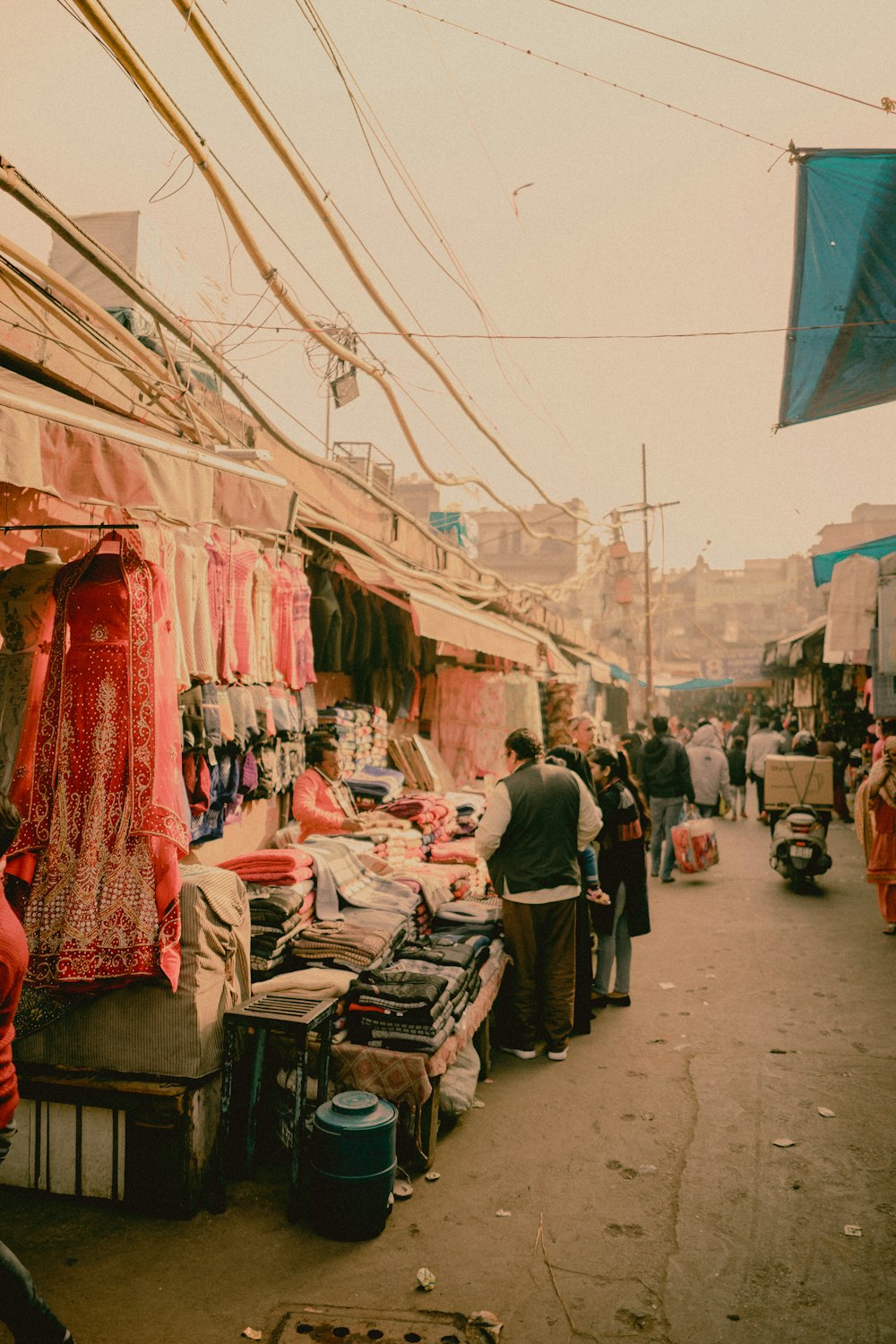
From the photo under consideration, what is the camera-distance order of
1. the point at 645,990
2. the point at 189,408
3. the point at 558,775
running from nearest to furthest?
the point at 558,775
the point at 189,408
the point at 645,990

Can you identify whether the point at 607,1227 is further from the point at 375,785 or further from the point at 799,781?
the point at 799,781

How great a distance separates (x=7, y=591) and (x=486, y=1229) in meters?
3.49

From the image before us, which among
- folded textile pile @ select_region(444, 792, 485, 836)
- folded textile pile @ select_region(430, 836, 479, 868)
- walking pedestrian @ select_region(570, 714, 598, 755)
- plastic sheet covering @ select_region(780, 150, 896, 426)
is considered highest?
plastic sheet covering @ select_region(780, 150, 896, 426)

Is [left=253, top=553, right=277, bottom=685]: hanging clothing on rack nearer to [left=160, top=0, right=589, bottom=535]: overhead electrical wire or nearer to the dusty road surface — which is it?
[left=160, top=0, right=589, bottom=535]: overhead electrical wire

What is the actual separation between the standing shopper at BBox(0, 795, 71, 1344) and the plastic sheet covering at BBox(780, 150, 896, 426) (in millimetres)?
6482

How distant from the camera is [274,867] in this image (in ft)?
17.2

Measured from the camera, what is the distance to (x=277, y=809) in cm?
805

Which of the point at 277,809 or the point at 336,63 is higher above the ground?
the point at 336,63

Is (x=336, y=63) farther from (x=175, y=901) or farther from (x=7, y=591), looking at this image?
(x=175, y=901)

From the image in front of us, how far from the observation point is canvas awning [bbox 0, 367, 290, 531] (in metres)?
3.27

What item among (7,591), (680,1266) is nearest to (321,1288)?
(680,1266)

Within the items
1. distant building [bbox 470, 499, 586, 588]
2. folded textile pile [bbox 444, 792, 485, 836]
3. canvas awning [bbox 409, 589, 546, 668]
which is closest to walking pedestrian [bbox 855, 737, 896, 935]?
folded textile pile [bbox 444, 792, 485, 836]

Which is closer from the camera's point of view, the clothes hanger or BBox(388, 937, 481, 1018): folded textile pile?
the clothes hanger

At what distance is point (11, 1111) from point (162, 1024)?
120cm
